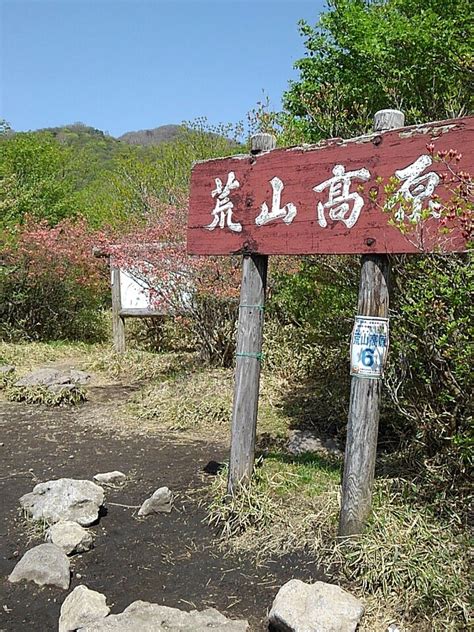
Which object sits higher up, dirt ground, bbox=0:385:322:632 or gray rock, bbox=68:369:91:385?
gray rock, bbox=68:369:91:385

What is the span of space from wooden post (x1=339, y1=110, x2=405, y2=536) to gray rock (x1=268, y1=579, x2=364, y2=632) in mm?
518

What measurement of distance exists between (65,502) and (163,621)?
5.06ft

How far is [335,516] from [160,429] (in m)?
3.06

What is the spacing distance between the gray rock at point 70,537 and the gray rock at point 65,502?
19 cm

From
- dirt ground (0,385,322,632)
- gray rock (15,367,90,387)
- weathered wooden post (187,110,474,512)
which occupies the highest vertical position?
weathered wooden post (187,110,474,512)

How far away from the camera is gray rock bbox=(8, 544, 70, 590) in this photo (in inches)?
127

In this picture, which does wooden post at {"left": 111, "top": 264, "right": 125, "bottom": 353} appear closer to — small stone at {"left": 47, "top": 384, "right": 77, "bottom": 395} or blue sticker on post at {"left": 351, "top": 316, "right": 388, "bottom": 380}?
small stone at {"left": 47, "top": 384, "right": 77, "bottom": 395}

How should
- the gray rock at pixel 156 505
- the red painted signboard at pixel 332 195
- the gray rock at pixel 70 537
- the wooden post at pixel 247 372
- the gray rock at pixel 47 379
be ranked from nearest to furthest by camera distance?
the red painted signboard at pixel 332 195 < the gray rock at pixel 70 537 < the wooden post at pixel 247 372 < the gray rock at pixel 156 505 < the gray rock at pixel 47 379

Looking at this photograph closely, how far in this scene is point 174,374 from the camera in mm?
8422

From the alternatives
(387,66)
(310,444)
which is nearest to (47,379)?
(310,444)

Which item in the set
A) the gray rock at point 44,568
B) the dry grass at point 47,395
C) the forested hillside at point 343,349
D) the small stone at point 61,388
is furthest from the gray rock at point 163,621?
the small stone at point 61,388

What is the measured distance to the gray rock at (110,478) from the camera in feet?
15.7

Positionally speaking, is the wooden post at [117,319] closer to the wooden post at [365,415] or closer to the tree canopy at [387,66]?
the tree canopy at [387,66]

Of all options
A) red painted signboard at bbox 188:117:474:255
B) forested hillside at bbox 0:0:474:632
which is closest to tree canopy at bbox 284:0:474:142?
forested hillside at bbox 0:0:474:632
